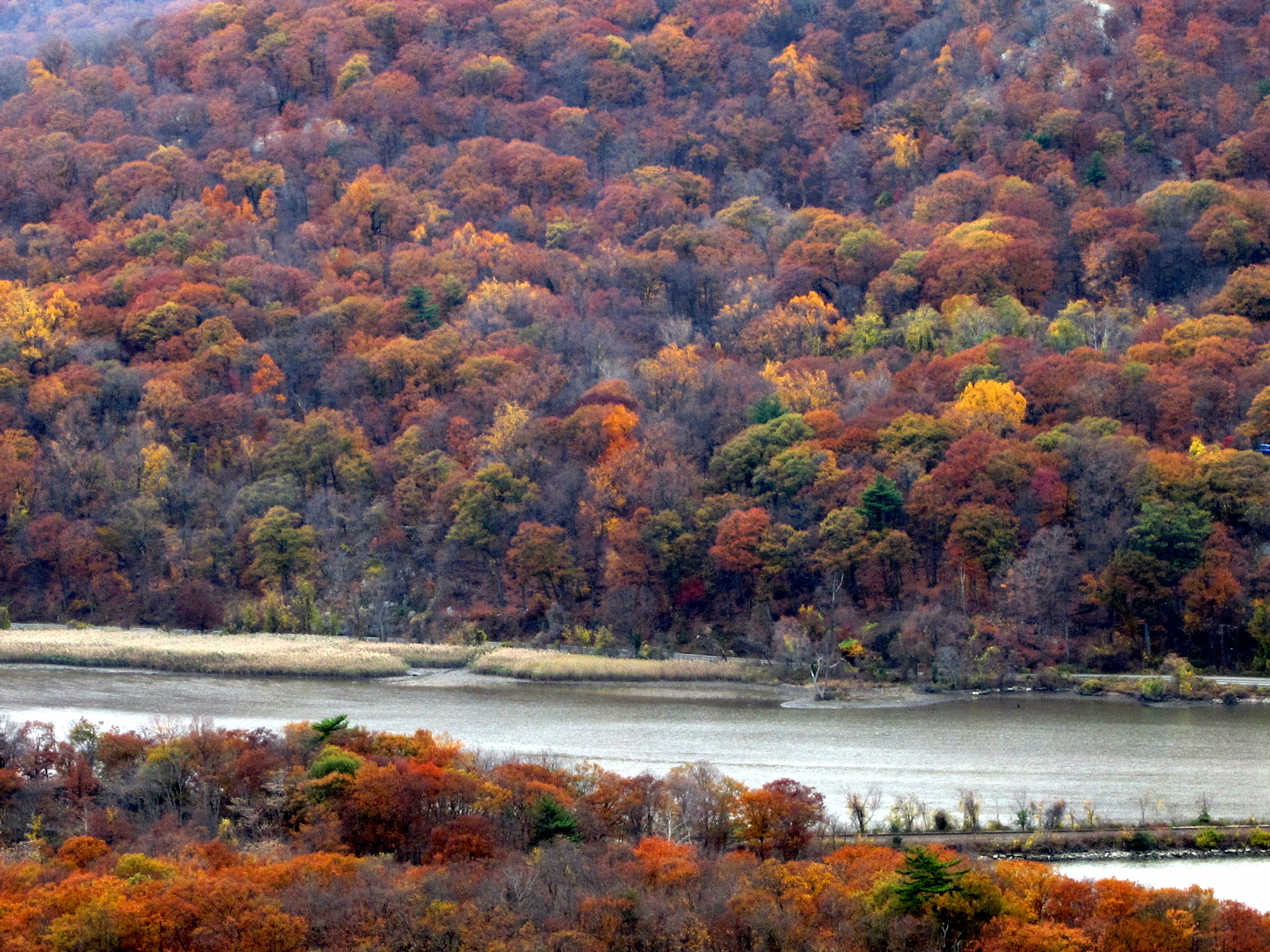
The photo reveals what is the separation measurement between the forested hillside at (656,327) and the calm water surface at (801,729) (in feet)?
A: 21.4

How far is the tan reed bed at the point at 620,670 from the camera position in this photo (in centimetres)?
6259

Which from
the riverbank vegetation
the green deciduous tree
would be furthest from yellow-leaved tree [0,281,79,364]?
the riverbank vegetation

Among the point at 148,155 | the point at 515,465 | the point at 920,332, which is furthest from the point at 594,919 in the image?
the point at 148,155

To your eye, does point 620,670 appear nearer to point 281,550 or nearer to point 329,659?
point 329,659

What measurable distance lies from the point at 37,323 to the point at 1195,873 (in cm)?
7377

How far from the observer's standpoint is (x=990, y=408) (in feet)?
231

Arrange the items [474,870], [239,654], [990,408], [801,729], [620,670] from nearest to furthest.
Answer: [474,870]
[801,729]
[620,670]
[239,654]
[990,408]

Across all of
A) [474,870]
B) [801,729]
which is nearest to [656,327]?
[801,729]

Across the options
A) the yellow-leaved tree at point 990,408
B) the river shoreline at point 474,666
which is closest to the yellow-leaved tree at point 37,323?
the river shoreline at point 474,666

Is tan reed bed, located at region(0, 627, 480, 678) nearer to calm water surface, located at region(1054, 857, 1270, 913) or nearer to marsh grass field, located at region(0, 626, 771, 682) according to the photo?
marsh grass field, located at region(0, 626, 771, 682)

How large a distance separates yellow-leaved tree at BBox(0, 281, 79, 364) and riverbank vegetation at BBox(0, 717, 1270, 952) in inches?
2084

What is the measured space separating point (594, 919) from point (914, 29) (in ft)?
324

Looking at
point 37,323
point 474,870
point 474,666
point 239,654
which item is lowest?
point 474,870

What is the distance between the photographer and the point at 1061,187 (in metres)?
94.3
